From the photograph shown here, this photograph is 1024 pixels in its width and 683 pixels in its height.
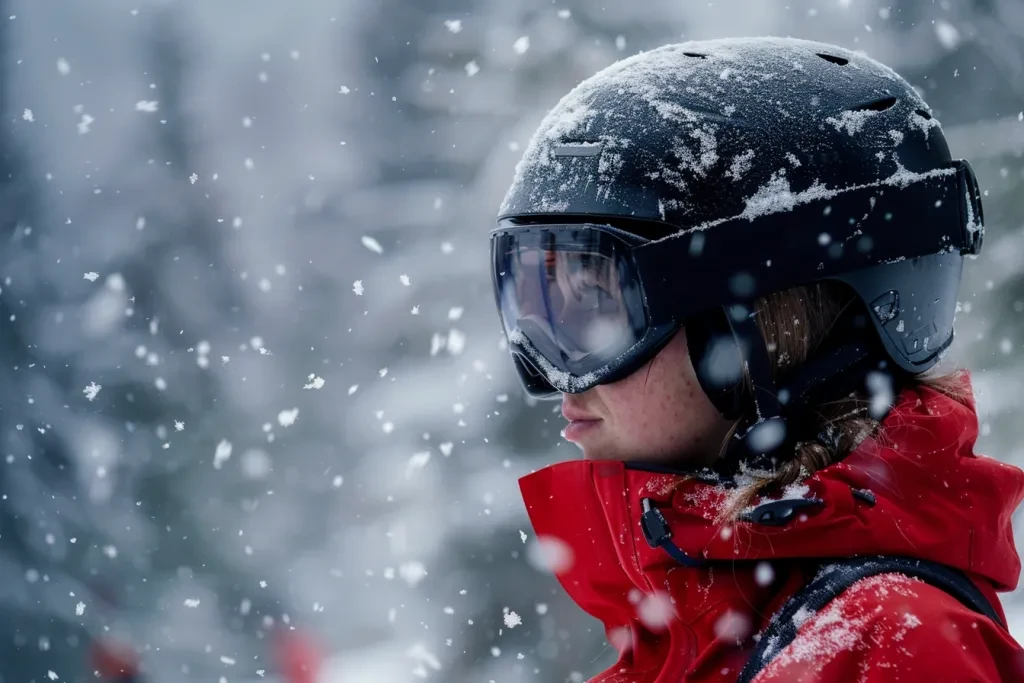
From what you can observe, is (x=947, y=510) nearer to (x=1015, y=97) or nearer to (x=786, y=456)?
(x=786, y=456)

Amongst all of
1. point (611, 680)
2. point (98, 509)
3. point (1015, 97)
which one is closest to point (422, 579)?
point (98, 509)

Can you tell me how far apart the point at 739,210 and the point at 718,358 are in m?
0.27

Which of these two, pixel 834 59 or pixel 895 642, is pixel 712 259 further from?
pixel 895 642

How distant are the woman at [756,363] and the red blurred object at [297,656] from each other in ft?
30.8

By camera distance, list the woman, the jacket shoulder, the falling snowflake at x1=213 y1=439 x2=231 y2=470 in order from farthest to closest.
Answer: the falling snowflake at x1=213 y1=439 x2=231 y2=470 → the woman → the jacket shoulder

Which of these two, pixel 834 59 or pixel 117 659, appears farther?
pixel 117 659

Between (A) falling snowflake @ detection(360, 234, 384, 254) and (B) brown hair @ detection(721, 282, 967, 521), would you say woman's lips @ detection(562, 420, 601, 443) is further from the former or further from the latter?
(A) falling snowflake @ detection(360, 234, 384, 254)

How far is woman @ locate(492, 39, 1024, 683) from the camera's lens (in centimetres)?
116

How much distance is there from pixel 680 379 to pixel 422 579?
9.61 metres

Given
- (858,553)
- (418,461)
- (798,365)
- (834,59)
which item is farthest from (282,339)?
(858,553)

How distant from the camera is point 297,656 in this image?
10.3 meters

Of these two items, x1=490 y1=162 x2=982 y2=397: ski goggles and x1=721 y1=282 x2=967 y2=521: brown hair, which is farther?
x1=490 y1=162 x2=982 y2=397: ski goggles

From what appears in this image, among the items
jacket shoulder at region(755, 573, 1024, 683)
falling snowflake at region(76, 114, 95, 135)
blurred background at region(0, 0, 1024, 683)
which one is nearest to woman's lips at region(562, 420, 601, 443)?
jacket shoulder at region(755, 573, 1024, 683)

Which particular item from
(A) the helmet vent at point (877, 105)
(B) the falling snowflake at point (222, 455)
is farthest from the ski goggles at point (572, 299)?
(B) the falling snowflake at point (222, 455)
